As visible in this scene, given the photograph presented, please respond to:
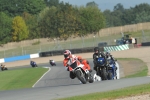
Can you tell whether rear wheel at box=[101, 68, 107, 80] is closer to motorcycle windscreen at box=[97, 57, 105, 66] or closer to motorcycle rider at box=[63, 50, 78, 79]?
motorcycle windscreen at box=[97, 57, 105, 66]

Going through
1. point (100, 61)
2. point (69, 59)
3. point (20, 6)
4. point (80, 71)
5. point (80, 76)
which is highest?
point (20, 6)

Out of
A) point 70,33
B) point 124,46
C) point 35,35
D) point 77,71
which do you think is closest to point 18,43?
point 35,35

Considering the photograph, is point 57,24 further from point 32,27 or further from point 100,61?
point 100,61

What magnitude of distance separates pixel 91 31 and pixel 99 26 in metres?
1.91

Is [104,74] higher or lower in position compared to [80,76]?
lower

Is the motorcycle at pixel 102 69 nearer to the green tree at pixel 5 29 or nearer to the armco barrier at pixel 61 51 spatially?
the armco barrier at pixel 61 51

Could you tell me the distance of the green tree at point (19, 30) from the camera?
10356cm

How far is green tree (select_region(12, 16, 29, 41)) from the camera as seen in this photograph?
103562mm

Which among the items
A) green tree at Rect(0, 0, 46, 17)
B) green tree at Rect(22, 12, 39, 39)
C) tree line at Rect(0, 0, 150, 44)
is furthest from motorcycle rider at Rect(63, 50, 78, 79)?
green tree at Rect(0, 0, 46, 17)

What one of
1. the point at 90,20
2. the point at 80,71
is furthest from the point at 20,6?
the point at 80,71

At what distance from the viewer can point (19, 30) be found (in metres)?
104

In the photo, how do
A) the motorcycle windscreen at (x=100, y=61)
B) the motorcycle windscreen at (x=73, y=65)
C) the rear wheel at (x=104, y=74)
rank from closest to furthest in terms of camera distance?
the motorcycle windscreen at (x=73, y=65) → the motorcycle windscreen at (x=100, y=61) → the rear wheel at (x=104, y=74)

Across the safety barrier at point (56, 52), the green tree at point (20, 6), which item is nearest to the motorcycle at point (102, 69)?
the safety barrier at point (56, 52)

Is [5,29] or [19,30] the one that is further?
[5,29]
